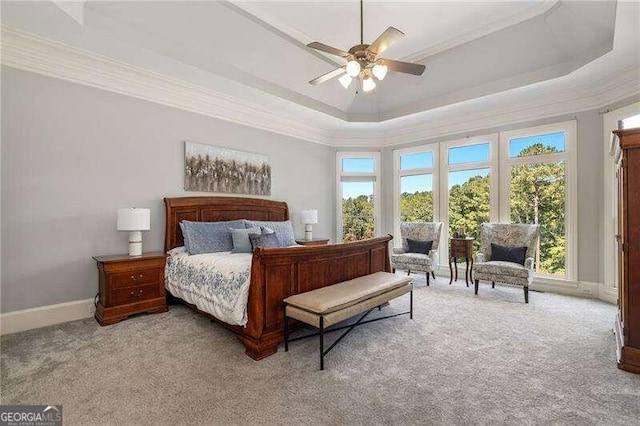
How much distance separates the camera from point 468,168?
571 cm

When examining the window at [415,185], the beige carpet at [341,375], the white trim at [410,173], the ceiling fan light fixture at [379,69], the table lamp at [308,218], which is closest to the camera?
the beige carpet at [341,375]

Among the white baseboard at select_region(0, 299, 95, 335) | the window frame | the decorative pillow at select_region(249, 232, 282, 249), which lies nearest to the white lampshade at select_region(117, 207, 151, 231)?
the white baseboard at select_region(0, 299, 95, 335)

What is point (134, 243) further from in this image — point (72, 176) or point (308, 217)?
point (308, 217)

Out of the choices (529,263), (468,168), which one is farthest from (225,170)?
(529,263)

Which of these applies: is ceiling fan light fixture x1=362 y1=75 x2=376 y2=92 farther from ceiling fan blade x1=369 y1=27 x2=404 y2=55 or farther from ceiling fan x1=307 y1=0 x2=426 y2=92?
ceiling fan blade x1=369 y1=27 x2=404 y2=55

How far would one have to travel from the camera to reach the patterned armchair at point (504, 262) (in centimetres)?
419

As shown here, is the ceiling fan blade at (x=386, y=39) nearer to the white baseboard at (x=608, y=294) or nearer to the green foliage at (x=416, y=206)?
the green foliage at (x=416, y=206)

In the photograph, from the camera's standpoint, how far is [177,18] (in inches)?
138

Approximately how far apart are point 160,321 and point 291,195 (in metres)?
3.33

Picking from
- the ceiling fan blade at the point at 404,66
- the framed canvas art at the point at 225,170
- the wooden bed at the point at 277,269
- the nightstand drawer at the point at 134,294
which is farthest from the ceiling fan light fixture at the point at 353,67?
the nightstand drawer at the point at 134,294

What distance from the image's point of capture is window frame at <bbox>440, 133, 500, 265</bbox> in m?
5.36

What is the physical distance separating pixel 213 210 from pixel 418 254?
12.0ft

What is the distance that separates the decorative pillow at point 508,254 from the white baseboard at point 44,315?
18.9ft

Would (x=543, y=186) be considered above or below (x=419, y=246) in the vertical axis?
above
